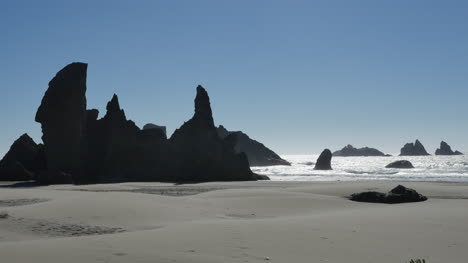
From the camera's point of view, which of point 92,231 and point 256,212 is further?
point 256,212

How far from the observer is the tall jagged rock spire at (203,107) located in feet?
177

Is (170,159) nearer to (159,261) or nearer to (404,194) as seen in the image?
(404,194)

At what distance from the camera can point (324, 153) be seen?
10056 cm

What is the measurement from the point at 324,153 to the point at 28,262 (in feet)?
319

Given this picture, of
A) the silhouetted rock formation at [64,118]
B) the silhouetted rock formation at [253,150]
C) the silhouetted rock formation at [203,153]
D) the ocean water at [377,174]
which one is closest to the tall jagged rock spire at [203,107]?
the silhouetted rock formation at [203,153]

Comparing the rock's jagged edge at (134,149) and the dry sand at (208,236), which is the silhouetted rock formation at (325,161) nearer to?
the rock's jagged edge at (134,149)

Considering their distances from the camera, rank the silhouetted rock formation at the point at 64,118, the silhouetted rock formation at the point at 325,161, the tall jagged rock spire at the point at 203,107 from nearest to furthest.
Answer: the silhouetted rock formation at the point at 64,118
the tall jagged rock spire at the point at 203,107
the silhouetted rock formation at the point at 325,161

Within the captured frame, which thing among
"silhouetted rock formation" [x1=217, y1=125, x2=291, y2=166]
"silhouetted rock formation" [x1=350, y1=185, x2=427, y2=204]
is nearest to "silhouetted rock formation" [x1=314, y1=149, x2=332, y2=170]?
Result: "silhouetted rock formation" [x1=217, y1=125, x2=291, y2=166]

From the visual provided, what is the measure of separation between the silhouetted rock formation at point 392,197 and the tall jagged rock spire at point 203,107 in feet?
111

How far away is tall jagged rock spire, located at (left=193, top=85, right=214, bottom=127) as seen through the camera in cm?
5400

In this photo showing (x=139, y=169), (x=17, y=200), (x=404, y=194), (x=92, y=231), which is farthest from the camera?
(x=139, y=169)

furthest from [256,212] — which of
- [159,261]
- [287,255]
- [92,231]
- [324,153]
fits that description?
[324,153]

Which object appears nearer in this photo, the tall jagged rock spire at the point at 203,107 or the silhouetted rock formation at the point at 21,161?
the silhouetted rock formation at the point at 21,161

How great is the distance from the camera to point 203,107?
178 feet
